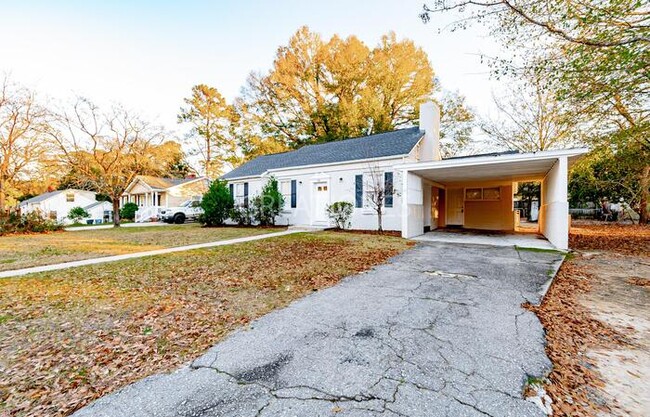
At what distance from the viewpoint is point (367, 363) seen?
2.50m

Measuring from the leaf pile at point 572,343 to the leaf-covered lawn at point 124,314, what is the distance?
121 inches

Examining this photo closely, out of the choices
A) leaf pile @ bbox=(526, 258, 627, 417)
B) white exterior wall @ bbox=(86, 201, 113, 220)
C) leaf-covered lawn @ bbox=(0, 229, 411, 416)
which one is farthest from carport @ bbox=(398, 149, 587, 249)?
white exterior wall @ bbox=(86, 201, 113, 220)

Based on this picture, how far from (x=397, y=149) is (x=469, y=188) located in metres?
6.04

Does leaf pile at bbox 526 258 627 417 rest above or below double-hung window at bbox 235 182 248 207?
below

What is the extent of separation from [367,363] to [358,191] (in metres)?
10.9

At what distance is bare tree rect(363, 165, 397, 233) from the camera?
1211 cm

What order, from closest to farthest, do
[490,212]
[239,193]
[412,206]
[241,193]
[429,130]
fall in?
[412,206]
[429,130]
[490,212]
[241,193]
[239,193]

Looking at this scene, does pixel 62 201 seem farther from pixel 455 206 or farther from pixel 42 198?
pixel 455 206

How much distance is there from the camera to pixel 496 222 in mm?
14922

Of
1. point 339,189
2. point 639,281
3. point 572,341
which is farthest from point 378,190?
point 572,341

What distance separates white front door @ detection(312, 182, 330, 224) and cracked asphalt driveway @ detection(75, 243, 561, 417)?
32.5 feet

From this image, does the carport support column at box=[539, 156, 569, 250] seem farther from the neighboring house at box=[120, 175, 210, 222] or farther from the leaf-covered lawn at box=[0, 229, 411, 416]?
the neighboring house at box=[120, 175, 210, 222]

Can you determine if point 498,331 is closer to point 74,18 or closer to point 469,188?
point 469,188

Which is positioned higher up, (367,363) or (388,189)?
(388,189)
